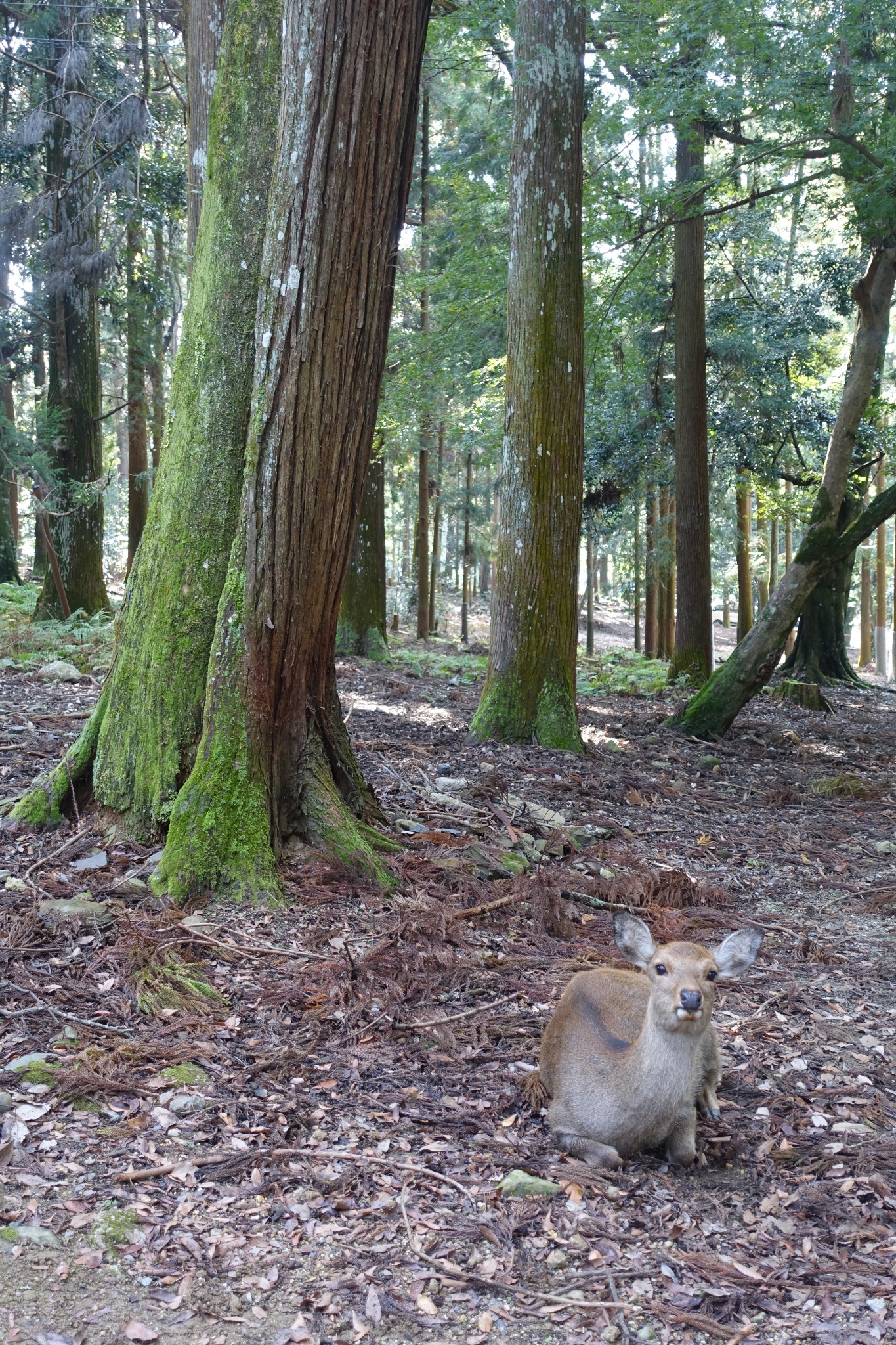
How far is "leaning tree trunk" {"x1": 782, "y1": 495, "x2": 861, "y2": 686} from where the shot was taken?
58.9ft

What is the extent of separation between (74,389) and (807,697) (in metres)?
11.9

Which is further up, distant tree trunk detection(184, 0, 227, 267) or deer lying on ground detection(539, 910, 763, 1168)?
distant tree trunk detection(184, 0, 227, 267)

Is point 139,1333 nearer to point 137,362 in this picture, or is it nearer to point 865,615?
point 137,362

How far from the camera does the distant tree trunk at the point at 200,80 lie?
20.0 feet

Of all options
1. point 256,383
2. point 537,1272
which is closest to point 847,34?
point 256,383

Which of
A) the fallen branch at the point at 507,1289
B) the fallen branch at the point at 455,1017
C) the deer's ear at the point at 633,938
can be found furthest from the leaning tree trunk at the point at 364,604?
the fallen branch at the point at 507,1289

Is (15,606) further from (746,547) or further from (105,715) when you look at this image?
(746,547)

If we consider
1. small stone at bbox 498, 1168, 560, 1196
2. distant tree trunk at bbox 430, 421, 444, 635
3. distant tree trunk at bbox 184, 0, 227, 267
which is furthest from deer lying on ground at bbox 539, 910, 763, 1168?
distant tree trunk at bbox 430, 421, 444, 635

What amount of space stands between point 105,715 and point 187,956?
1.74 meters

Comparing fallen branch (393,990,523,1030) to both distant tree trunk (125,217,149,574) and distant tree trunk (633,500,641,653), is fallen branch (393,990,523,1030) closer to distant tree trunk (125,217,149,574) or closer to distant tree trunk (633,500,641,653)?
distant tree trunk (125,217,149,574)

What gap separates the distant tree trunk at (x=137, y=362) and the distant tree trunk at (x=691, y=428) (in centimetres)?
830

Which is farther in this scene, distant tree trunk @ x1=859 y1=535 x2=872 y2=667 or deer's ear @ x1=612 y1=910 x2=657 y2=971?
distant tree trunk @ x1=859 y1=535 x2=872 y2=667

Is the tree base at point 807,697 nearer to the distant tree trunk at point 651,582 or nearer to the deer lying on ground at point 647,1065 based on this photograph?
the distant tree trunk at point 651,582

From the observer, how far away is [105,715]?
5.51m
